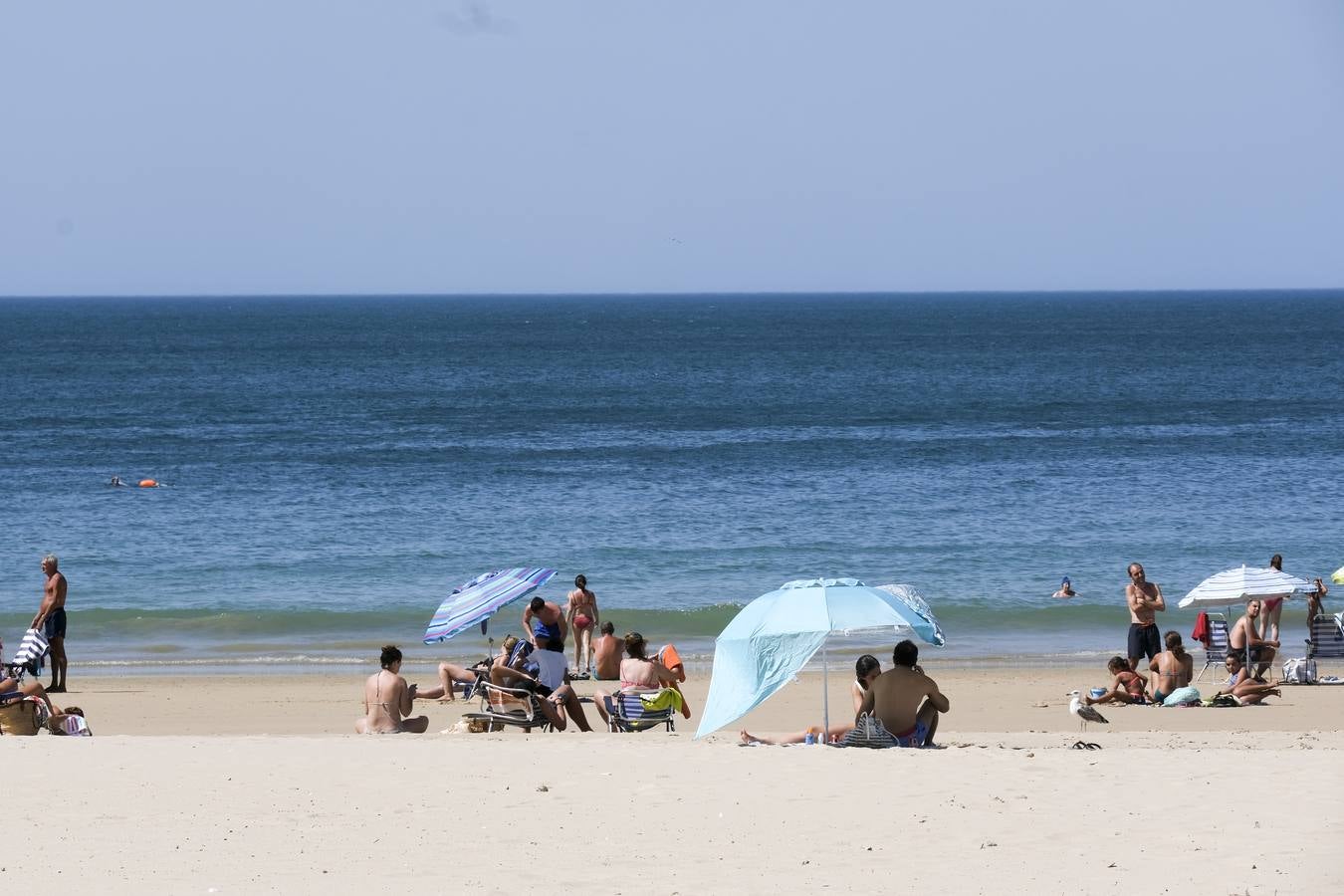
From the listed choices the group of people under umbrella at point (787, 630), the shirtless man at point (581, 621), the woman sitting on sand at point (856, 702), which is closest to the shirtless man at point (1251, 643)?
the group of people under umbrella at point (787, 630)

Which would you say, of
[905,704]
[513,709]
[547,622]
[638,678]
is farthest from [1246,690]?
[513,709]

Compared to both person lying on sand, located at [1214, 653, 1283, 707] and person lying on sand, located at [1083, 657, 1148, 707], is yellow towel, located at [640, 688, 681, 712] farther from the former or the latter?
person lying on sand, located at [1214, 653, 1283, 707]

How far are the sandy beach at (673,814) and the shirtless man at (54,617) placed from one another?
14.7ft

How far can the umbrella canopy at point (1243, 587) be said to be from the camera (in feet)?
47.2

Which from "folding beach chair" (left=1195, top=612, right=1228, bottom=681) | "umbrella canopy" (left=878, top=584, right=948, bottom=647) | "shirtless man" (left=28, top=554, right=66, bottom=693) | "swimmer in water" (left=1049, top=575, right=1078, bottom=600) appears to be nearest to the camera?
"umbrella canopy" (left=878, top=584, right=948, bottom=647)

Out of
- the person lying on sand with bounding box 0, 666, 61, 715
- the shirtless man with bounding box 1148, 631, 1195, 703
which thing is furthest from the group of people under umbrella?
the person lying on sand with bounding box 0, 666, 61, 715

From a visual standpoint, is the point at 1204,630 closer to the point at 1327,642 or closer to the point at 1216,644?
the point at 1216,644

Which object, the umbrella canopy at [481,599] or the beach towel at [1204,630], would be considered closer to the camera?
the umbrella canopy at [481,599]

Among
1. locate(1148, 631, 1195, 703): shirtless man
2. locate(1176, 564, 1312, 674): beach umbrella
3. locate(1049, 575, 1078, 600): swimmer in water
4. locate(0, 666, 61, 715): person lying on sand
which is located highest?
locate(1176, 564, 1312, 674): beach umbrella

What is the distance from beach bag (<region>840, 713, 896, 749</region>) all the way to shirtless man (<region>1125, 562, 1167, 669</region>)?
540cm

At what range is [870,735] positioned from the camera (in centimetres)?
1007

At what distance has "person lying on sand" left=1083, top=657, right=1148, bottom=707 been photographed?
13609 mm

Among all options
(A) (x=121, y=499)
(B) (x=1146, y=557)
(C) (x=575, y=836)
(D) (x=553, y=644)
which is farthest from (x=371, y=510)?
(C) (x=575, y=836)

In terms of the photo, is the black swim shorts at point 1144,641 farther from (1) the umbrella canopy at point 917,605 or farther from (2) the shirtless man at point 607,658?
(2) the shirtless man at point 607,658
